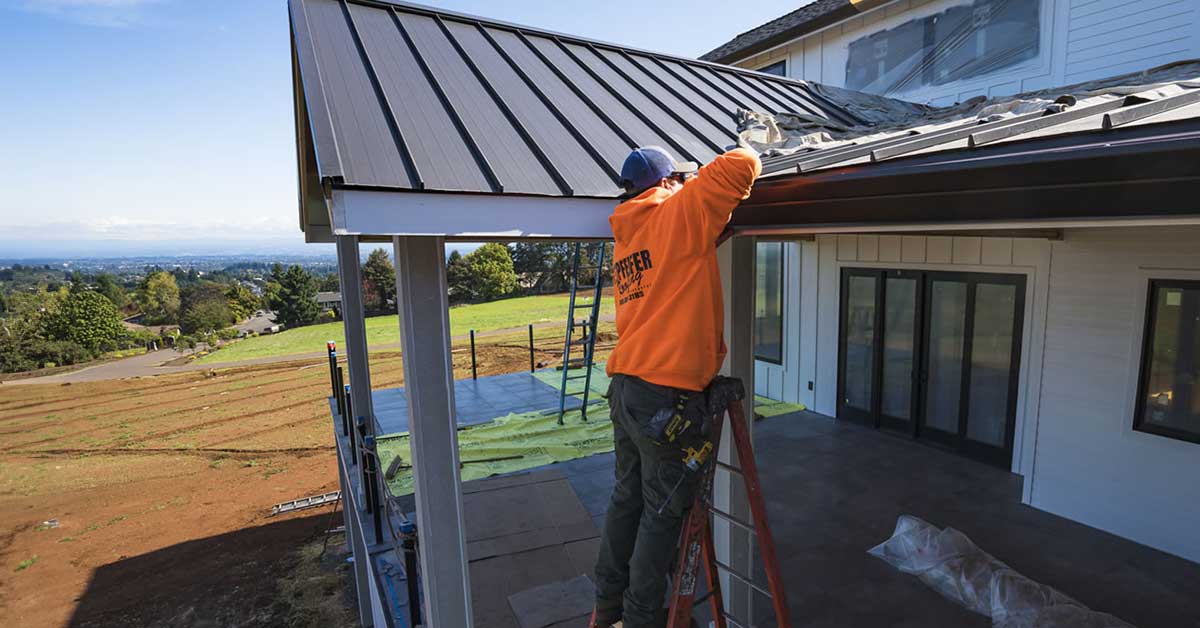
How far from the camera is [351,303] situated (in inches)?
214

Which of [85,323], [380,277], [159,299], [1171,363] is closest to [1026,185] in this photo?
[1171,363]

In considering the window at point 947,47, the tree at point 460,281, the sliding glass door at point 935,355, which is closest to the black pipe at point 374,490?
the sliding glass door at point 935,355

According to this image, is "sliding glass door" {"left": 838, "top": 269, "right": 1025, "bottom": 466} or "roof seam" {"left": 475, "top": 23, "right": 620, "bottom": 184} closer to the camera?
"roof seam" {"left": 475, "top": 23, "right": 620, "bottom": 184}

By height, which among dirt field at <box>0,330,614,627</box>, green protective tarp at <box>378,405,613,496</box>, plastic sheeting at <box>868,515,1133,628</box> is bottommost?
dirt field at <box>0,330,614,627</box>

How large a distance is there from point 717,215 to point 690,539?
1.15 metres

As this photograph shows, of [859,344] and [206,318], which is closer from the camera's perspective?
[859,344]

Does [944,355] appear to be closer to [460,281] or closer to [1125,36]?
[1125,36]

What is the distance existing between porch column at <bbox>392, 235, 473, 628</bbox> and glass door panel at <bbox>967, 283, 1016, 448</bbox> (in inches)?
239

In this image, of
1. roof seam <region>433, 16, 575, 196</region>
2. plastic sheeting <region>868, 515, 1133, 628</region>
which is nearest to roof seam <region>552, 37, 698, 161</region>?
roof seam <region>433, 16, 575, 196</region>

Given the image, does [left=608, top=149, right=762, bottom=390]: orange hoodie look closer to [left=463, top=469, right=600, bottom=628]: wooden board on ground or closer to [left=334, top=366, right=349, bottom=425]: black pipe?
[left=463, top=469, right=600, bottom=628]: wooden board on ground

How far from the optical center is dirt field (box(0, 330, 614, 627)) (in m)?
8.32

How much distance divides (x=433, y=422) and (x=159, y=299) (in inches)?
1852

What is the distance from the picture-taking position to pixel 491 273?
97.8 ft

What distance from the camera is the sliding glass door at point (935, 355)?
241 inches
